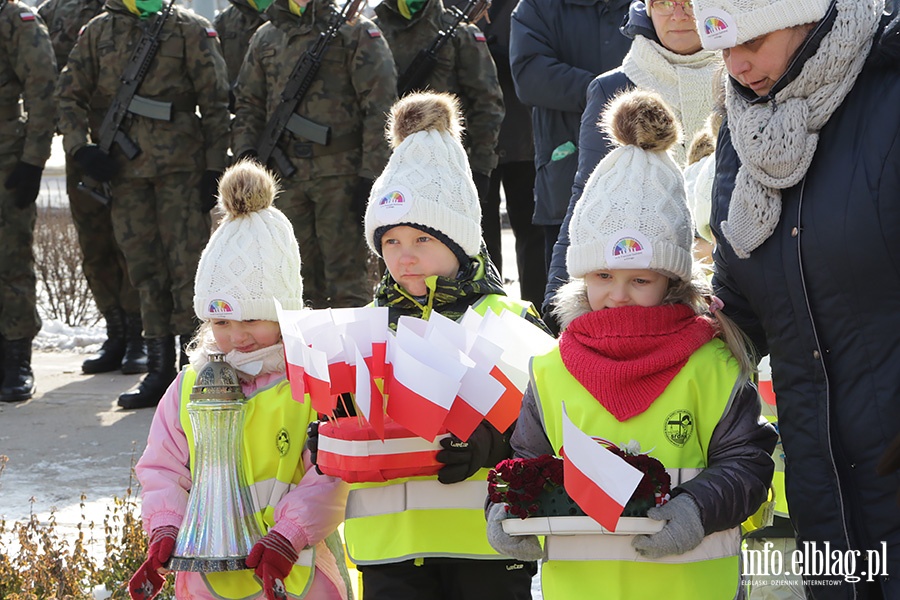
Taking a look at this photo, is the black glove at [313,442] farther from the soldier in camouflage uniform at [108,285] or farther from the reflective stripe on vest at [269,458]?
the soldier in camouflage uniform at [108,285]

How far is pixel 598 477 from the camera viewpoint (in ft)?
9.49

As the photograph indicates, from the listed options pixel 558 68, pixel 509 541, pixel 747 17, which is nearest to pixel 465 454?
pixel 509 541

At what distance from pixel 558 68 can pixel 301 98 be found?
209 centimetres

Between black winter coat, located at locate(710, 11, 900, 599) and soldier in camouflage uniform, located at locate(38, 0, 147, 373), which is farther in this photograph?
soldier in camouflage uniform, located at locate(38, 0, 147, 373)

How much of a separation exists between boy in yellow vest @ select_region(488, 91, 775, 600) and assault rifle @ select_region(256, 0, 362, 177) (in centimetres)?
431

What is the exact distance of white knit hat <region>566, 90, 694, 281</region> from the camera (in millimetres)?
3393

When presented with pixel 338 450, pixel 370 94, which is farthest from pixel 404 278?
pixel 370 94

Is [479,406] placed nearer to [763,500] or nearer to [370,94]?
[763,500]

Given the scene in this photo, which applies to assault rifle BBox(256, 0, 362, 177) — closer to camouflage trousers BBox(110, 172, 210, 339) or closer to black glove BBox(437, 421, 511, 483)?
camouflage trousers BBox(110, 172, 210, 339)

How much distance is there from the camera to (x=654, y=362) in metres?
3.24

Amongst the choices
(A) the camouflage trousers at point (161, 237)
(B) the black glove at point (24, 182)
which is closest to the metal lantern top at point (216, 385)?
(A) the camouflage trousers at point (161, 237)

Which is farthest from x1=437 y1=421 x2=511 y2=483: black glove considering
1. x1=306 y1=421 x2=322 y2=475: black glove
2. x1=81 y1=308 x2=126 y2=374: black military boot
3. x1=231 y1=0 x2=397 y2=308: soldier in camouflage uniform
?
x1=81 y1=308 x2=126 y2=374: black military boot

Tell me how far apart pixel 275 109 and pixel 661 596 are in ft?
16.8

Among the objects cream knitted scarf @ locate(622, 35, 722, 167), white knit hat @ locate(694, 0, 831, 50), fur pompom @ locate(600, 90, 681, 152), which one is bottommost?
fur pompom @ locate(600, 90, 681, 152)
